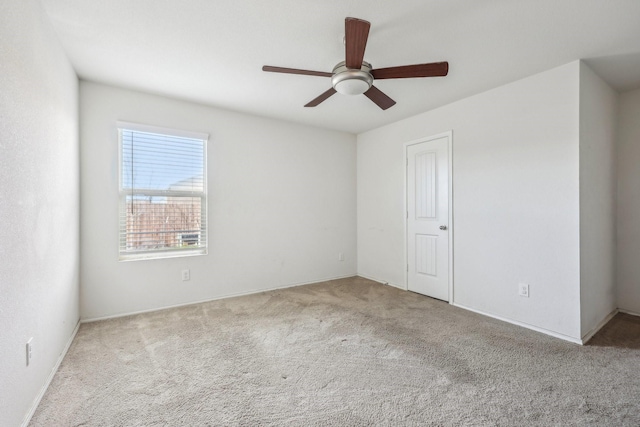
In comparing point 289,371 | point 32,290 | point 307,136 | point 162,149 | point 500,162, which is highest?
point 307,136

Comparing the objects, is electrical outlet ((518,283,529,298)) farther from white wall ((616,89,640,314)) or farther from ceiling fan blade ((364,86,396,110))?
ceiling fan blade ((364,86,396,110))

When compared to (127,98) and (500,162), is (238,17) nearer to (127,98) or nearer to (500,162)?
(127,98)

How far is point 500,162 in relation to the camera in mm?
2947

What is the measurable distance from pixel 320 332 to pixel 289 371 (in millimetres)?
669

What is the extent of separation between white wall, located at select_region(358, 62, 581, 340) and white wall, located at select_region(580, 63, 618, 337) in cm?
10

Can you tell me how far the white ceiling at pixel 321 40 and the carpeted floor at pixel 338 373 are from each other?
235 centimetres

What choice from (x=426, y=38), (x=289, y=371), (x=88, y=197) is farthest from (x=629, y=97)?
(x=88, y=197)

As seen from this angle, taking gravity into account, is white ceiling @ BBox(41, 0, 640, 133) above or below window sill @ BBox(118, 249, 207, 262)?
above

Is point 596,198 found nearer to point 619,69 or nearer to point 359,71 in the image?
point 619,69

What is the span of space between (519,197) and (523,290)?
889mm

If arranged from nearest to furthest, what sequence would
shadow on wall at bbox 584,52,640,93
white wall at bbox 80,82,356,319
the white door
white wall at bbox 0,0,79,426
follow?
white wall at bbox 0,0,79,426, shadow on wall at bbox 584,52,640,93, white wall at bbox 80,82,356,319, the white door

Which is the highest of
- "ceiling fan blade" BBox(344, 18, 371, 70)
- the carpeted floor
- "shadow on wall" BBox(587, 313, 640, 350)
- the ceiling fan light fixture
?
"ceiling fan blade" BBox(344, 18, 371, 70)

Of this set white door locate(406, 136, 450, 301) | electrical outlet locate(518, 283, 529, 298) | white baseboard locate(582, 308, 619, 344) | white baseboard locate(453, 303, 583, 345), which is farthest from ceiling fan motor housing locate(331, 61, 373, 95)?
white baseboard locate(582, 308, 619, 344)

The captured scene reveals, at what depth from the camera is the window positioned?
10.1ft
